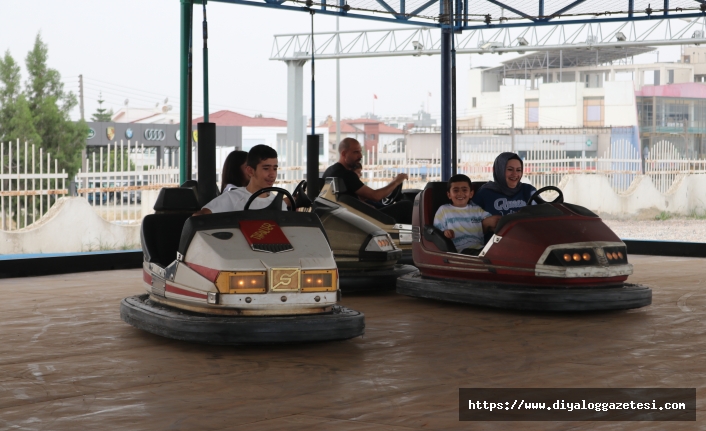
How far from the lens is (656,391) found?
2.74 metres

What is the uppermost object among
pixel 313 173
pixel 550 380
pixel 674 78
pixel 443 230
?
pixel 674 78

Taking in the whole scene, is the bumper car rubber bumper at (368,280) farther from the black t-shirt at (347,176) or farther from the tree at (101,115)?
the tree at (101,115)

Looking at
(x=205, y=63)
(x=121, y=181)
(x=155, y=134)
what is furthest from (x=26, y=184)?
(x=155, y=134)

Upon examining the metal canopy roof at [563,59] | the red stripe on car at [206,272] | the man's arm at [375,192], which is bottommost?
the red stripe on car at [206,272]

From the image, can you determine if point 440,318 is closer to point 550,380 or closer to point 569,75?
point 550,380

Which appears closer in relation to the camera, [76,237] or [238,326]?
[238,326]

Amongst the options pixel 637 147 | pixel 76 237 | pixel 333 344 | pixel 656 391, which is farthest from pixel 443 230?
pixel 637 147

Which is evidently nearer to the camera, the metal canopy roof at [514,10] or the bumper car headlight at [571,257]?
the bumper car headlight at [571,257]

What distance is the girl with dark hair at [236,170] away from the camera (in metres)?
4.05

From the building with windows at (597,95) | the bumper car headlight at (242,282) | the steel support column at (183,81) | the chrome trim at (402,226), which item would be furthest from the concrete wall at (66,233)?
the building with windows at (597,95)

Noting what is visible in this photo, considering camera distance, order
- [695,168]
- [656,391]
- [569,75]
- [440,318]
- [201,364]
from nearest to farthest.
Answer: [656,391] → [201,364] → [440,318] → [695,168] → [569,75]

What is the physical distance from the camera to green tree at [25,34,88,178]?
41.2 feet

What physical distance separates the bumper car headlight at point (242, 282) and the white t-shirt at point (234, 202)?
0.49 m

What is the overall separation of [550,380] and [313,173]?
258 centimetres
